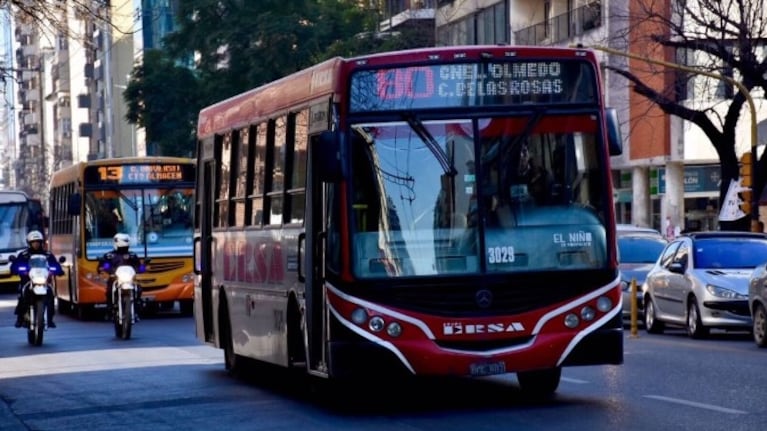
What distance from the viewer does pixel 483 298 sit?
13789mm

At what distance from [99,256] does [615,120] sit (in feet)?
73.5

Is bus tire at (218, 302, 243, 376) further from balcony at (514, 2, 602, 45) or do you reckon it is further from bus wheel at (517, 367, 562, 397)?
balcony at (514, 2, 602, 45)

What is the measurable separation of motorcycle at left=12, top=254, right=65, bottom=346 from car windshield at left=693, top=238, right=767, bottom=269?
9.60 m

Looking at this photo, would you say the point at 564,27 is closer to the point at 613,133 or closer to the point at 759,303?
the point at 759,303

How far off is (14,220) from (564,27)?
18.2 m

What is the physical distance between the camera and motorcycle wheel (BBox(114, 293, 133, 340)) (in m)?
27.5

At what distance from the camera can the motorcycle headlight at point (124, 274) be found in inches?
1110

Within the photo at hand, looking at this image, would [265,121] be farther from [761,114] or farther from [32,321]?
[761,114]

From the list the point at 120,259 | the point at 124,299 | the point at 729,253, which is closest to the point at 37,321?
the point at 124,299

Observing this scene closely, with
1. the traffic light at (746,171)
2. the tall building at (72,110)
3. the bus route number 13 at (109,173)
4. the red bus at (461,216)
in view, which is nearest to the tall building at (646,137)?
the traffic light at (746,171)

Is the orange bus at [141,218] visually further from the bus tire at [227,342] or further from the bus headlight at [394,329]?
the bus headlight at [394,329]

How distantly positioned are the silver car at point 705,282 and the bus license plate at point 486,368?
12.0m

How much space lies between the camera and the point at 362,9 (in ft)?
204

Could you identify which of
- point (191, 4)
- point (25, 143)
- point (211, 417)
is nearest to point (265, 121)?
point (211, 417)
